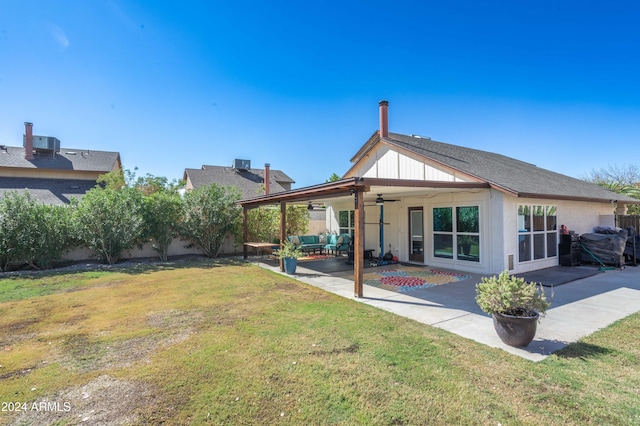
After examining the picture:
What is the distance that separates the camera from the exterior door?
11141 millimetres

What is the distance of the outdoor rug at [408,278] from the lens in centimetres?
770

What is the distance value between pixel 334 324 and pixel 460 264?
21.0 feet

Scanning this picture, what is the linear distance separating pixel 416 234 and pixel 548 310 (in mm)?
5958

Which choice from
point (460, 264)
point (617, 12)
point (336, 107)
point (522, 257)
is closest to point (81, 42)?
point (336, 107)

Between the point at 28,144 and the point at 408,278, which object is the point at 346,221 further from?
the point at 28,144

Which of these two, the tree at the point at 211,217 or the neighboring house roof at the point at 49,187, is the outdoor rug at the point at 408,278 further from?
the neighboring house roof at the point at 49,187

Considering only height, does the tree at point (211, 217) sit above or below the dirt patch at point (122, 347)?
above

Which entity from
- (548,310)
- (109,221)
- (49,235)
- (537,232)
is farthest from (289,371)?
(49,235)

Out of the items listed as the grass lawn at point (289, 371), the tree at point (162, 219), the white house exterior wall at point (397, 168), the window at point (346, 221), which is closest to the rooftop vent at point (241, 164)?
the tree at point (162, 219)

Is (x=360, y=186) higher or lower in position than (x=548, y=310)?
higher

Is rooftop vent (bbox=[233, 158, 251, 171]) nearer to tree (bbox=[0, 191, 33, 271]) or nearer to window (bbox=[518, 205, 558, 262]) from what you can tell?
tree (bbox=[0, 191, 33, 271])

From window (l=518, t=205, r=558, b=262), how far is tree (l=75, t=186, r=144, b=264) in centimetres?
1347

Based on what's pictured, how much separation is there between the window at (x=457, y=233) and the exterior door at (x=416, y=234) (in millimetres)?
597

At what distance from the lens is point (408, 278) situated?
28.3 feet
